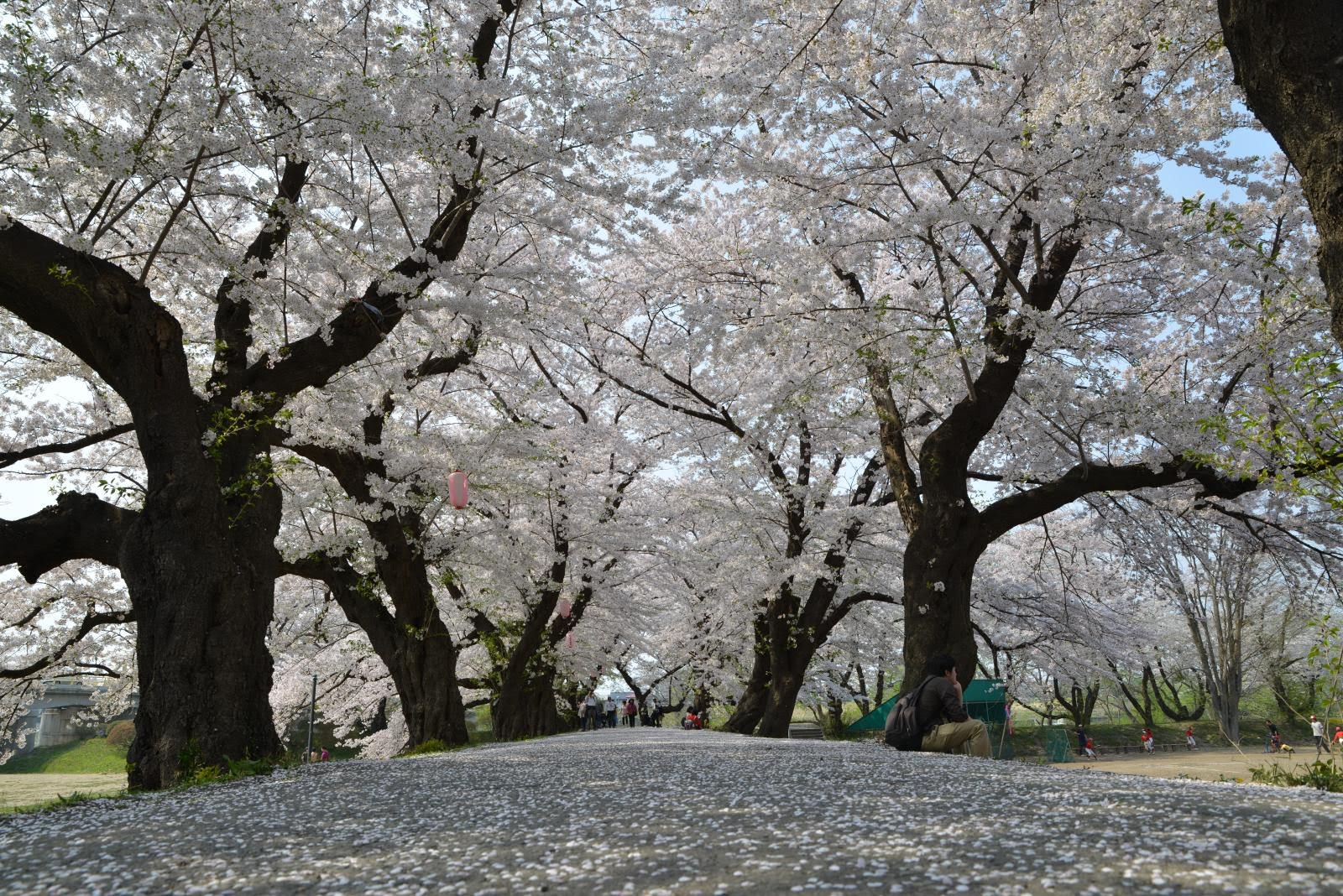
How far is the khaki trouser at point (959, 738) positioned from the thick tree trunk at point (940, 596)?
4.19 feet

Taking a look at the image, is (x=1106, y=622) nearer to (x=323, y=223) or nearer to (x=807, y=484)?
(x=807, y=484)

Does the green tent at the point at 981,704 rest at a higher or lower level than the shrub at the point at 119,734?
higher

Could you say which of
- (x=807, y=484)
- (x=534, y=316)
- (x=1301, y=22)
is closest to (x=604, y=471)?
(x=807, y=484)

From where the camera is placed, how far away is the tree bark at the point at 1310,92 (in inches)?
134

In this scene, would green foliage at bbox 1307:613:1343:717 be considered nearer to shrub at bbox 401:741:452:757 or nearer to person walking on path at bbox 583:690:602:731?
shrub at bbox 401:741:452:757

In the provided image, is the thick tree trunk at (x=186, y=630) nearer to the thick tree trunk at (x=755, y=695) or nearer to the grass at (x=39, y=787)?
the grass at (x=39, y=787)

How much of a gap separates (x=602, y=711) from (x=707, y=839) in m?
32.3

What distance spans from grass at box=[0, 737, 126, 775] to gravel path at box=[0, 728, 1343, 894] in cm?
3609

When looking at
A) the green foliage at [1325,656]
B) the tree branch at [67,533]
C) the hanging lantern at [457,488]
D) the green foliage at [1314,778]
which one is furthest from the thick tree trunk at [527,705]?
the green foliage at [1325,656]

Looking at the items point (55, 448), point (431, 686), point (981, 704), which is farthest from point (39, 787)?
point (981, 704)

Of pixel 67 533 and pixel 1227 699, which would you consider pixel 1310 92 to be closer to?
pixel 67 533

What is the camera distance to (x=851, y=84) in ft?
27.7

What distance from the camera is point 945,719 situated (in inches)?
297

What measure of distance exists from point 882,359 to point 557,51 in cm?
479
